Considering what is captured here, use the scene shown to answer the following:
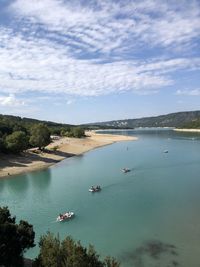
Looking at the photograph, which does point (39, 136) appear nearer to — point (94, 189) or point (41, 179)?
point (41, 179)

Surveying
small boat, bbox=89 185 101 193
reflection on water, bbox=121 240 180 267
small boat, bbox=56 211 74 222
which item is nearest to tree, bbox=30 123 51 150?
small boat, bbox=89 185 101 193

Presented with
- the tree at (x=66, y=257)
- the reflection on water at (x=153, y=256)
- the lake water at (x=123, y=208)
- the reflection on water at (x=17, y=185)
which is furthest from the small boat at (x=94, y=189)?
the tree at (x=66, y=257)

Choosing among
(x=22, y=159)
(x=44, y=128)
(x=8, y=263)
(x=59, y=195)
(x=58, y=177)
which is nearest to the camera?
(x=8, y=263)

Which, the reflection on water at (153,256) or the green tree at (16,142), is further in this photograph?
the green tree at (16,142)

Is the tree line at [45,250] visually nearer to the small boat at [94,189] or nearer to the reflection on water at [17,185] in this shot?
the small boat at [94,189]

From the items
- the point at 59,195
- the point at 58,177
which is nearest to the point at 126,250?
the point at 59,195

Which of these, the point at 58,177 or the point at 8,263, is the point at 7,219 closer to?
the point at 8,263

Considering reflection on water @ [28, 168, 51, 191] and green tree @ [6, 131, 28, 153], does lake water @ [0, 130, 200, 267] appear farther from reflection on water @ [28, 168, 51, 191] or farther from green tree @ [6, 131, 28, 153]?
green tree @ [6, 131, 28, 153]

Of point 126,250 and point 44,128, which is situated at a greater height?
point 44,128
